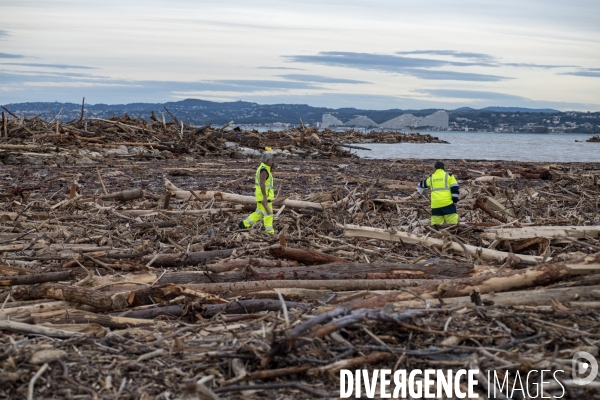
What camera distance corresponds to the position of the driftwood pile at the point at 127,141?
26033 mm

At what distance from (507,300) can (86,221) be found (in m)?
8.09

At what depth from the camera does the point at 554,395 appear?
4.40 metres

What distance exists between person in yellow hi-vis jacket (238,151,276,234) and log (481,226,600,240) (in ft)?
11.8

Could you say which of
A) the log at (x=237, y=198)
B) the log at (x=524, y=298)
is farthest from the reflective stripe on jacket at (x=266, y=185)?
the log at (x=524, y=298)

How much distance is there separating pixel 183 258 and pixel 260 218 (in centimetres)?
355

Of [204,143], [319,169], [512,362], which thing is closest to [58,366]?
[512,362]

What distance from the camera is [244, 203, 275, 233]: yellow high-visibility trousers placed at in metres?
11.5

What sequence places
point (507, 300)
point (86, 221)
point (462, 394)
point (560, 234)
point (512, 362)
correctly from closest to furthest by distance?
point (462, 394), point (512, 362), point (507, 300), point (560, 234), point (86, 221)

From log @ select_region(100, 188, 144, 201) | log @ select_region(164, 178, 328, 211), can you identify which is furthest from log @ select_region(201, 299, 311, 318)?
log @ select_region(100, 188, 144, 201)

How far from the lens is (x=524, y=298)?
Answer: 576cm

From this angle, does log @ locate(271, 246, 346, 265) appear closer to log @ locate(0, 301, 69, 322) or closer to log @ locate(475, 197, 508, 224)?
log @ locate(0, 301, 69, 322)

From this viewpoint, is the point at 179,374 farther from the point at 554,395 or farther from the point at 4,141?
the point at 4,141

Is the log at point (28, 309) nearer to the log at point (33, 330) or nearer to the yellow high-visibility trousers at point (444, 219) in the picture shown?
the log at point (33, 330)

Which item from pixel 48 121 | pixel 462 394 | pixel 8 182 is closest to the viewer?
pixel 462 394
